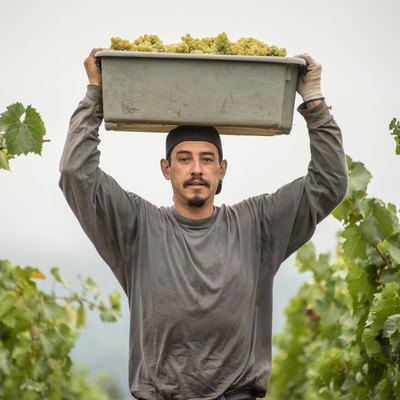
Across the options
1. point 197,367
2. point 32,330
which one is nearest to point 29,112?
point 197,367

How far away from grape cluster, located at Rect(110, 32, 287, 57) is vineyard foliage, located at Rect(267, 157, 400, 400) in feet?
4.47

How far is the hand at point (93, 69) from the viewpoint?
337 centimetres

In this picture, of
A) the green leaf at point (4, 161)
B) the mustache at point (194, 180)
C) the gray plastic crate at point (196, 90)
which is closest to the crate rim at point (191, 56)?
the gray plastic crate at point (196, 90)

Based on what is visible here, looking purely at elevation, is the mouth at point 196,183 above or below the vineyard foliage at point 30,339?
above

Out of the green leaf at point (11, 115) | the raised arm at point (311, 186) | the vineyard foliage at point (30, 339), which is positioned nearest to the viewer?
the raised arm at point (311, 186)

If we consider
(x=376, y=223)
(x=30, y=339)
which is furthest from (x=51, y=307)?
(x=376, y=223)

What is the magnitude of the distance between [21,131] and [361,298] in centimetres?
226

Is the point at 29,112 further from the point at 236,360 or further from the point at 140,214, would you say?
the point at 236,360

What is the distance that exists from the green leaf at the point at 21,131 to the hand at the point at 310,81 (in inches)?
50.2

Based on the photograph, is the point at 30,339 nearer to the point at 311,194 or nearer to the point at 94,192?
the point at 94,192

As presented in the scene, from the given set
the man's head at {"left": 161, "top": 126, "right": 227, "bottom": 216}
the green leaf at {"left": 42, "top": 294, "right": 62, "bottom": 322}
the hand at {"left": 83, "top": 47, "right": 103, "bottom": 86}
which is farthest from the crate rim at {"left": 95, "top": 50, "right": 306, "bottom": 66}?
the green leaf at {"left": 42, "top": 294, "right": 62, "bottom": 322}

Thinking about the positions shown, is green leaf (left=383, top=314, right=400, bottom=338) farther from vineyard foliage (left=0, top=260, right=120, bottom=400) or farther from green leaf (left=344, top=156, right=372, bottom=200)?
vineyard foliage (left=0, top=260, right=120, bottom=400)

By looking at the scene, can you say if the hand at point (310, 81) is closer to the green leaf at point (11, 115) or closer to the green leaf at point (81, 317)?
the green leaf at point (11, 115)

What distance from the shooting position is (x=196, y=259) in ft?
11.4
